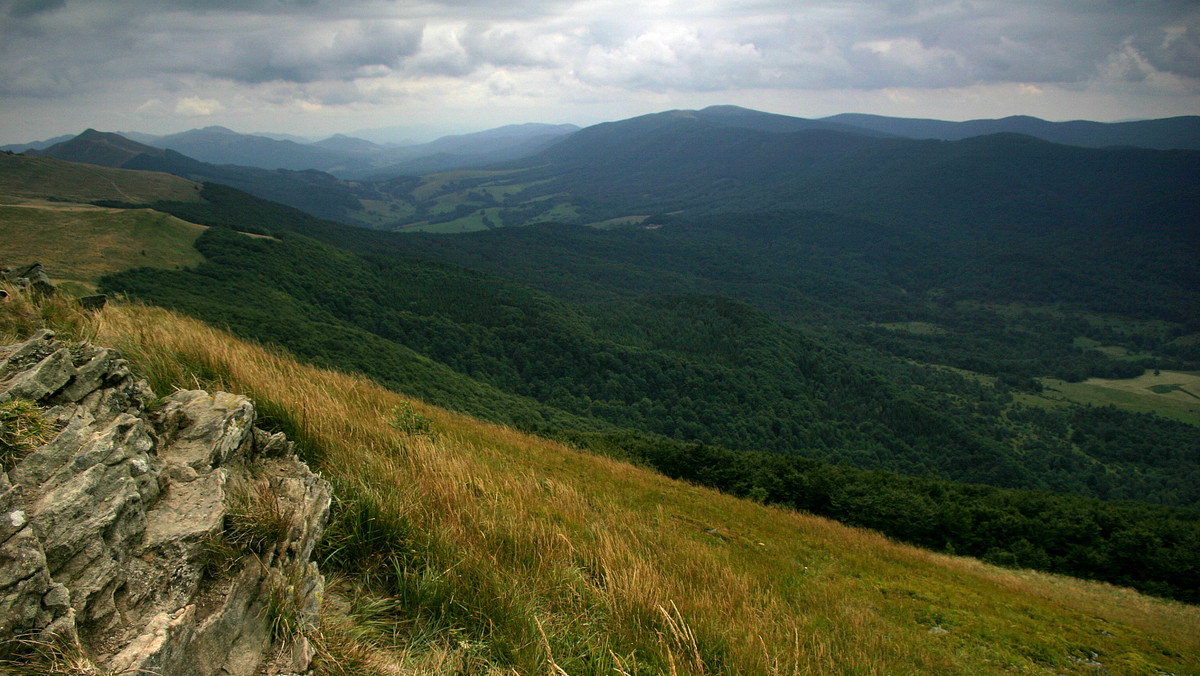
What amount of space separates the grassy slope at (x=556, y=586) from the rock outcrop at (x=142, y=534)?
392mm

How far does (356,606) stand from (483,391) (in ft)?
163

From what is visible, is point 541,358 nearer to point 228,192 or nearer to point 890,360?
point 890,360

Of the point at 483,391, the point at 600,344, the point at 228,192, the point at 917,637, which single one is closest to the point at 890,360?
the point at 600,344

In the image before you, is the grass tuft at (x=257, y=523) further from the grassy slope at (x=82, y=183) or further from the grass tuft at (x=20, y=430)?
the grassy slope at (x=82, y=183)

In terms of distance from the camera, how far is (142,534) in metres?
2.78

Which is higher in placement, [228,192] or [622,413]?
[228,192]

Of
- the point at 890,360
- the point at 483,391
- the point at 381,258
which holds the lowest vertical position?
the point at 890,360

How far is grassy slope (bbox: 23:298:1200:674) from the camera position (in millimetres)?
3348

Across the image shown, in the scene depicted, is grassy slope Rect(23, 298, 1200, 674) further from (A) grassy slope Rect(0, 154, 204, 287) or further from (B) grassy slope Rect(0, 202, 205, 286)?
(B) grassy slope Rect(0, 202, 205, 286)

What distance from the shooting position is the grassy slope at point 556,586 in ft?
11.0

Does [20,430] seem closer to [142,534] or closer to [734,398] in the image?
[142,534]

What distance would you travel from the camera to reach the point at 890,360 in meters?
A: 131

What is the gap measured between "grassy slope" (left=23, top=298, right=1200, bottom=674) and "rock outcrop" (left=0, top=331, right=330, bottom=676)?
39cm

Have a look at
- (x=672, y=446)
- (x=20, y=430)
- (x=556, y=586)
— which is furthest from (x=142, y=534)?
(x=672, y=446)
